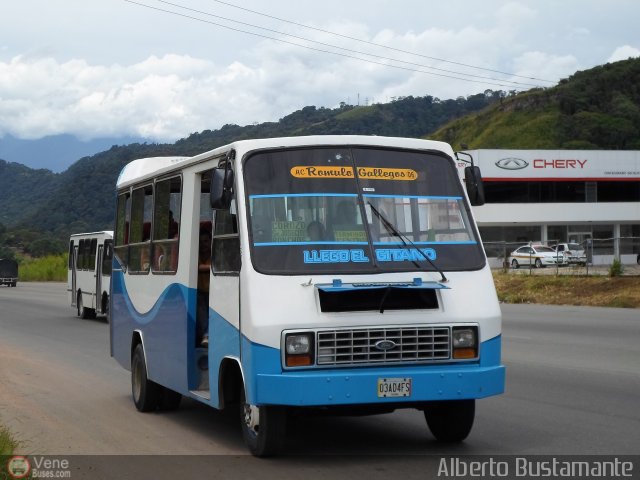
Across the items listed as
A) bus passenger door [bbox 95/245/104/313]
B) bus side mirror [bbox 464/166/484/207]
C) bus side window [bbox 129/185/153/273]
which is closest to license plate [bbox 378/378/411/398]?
bus side mirror [bbox 464/166/484/207]

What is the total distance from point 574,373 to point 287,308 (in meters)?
6.99

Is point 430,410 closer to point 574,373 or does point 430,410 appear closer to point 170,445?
point 170,445

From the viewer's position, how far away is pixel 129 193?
1226 centimetres

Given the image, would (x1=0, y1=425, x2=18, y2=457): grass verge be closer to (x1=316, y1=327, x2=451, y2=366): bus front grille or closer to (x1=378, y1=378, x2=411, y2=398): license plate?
(x1=316, y1=327, x2=451, y2=366): bus front grille

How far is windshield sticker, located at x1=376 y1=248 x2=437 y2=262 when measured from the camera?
323 inches

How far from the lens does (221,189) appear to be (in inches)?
324

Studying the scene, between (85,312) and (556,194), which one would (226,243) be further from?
(556,194)

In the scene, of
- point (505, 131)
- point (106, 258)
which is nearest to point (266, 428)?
point (106, 258)

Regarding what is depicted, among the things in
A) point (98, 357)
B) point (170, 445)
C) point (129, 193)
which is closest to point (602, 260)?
point (98, 357)

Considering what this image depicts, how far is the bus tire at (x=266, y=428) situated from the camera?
779 cm

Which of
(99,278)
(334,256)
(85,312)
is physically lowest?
(85,312)

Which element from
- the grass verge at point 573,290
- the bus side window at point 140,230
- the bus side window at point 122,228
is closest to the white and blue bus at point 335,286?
the bus side window at point 140,230

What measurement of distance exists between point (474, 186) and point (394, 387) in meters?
2.25

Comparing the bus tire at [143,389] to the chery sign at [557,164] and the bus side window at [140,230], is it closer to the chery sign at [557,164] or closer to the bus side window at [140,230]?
the bus side window at [140,230]
